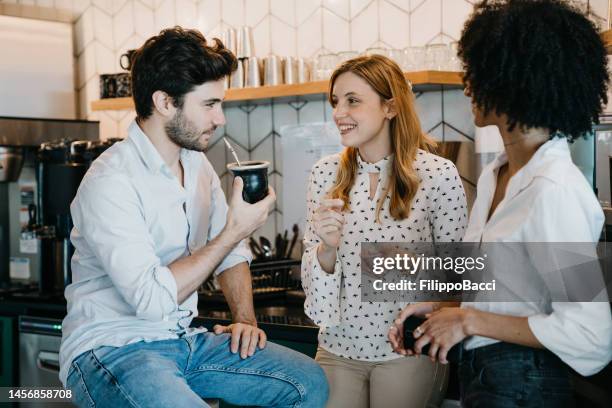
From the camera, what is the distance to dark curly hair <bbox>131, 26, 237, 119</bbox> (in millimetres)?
1865

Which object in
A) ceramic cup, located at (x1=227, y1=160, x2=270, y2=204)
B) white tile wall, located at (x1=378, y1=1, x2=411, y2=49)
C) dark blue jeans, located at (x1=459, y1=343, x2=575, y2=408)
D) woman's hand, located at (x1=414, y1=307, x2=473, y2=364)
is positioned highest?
white tile wall, located at (x1=378, y1=1, x2=411, y2=49)

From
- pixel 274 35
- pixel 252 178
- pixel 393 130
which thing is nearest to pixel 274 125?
pixel 274 35

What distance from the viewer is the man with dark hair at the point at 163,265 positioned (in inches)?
64.3

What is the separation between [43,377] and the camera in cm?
308

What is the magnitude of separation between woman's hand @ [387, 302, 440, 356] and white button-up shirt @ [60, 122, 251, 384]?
1.57ft

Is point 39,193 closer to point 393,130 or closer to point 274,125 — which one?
point 274,125

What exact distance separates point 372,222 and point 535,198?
863 millimetres

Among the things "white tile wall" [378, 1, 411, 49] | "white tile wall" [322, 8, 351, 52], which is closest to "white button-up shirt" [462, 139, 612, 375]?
"white tile wall" [378, 1, 411, 49]

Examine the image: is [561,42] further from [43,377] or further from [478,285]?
[43,377]

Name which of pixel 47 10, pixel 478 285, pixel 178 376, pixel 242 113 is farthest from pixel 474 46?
pixel 47 10

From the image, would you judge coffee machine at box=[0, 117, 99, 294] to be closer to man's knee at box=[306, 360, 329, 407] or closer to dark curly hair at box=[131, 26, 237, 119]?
dark curly hair at box=[131, 26, 237, 119]

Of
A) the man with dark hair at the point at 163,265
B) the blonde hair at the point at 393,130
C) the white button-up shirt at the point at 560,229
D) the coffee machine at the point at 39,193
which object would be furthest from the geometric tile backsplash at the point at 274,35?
the white button-up shirt at the point at 560,229

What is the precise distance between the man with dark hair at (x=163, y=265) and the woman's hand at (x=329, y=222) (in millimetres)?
148

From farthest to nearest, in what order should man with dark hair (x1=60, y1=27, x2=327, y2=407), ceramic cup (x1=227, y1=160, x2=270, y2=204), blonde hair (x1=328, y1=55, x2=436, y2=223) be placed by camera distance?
1. blonde hair (x1=328, y1=55, x2=436, y2=223)
2. ceramic cup (x1=227, y1=160, x2=270, y2=204)
3. man with dark hair (x1=60, y1=27, x2=327, y2=407)
